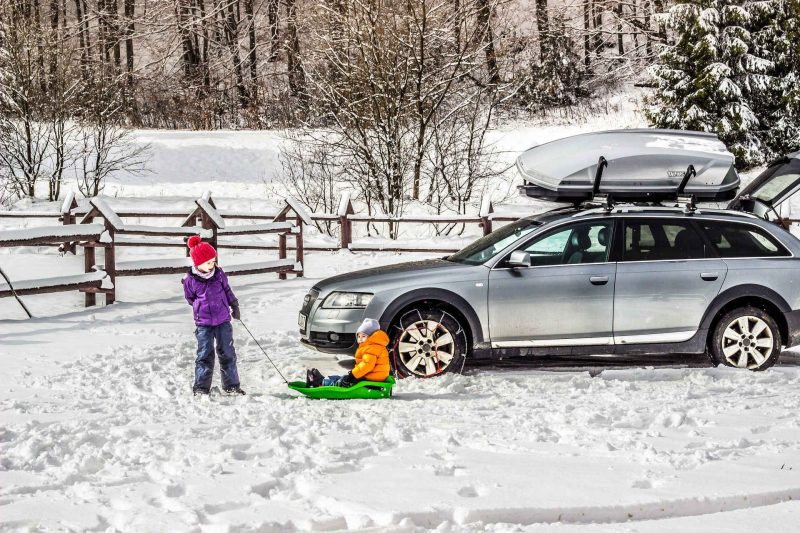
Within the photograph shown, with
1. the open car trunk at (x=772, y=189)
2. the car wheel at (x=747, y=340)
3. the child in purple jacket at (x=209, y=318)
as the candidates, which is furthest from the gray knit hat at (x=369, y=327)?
the open car trunk at (x=772, y=189)

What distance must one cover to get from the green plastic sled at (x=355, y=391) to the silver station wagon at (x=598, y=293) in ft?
2.95

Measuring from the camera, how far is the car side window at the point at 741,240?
9656mm

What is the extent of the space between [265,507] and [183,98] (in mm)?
38650

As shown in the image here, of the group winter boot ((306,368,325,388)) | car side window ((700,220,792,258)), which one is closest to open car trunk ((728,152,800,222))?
car side window ((700,220,792,258))

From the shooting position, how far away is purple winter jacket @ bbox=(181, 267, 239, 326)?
8.58m

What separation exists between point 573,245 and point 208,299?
132 inches

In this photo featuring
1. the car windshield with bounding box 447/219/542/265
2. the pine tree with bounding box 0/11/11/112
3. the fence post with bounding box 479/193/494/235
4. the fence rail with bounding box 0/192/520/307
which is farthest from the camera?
the pine tree with bounding box 0/11/11/112

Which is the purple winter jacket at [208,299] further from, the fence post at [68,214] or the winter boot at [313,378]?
the fence post at [68,214]

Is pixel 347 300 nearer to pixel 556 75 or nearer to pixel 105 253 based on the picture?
pixel 105 253

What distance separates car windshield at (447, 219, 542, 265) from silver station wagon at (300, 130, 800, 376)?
28mm

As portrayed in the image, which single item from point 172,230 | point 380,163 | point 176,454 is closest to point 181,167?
point 380,163

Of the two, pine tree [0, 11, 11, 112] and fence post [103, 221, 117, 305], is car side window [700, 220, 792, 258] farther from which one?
pine tree [0, 11, 11, 112]

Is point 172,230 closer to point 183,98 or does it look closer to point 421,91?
point 421,91

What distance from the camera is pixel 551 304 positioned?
928cm
